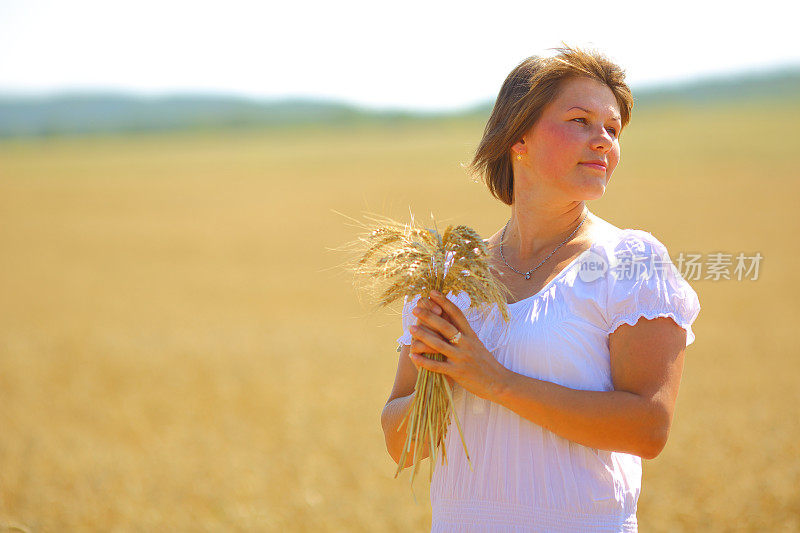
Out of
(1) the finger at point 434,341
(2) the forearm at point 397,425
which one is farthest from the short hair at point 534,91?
(2) the forearm at point 397,425

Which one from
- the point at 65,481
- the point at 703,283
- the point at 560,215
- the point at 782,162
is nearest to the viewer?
the point at 560,215

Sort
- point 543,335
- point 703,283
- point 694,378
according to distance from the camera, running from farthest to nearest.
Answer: point 703,283 < point 694,378 < point 543,335

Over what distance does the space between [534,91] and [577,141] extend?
21 cm

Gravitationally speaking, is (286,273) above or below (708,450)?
below

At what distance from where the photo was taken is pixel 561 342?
206 cm

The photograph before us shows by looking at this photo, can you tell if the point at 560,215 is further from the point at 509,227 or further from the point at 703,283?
the point at 703,283

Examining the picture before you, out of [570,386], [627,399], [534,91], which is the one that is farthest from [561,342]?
[534,91]

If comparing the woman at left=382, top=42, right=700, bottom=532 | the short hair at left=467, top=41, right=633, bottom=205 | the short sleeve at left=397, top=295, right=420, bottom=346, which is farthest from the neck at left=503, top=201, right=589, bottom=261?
the short sleeve at left=397, top=295, right=420, bottom=346

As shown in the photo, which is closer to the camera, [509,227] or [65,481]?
[509,227]

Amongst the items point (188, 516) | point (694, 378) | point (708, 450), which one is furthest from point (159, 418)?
point (694, 378)

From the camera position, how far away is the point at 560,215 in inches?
91.0

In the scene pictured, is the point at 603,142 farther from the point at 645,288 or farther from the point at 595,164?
the point at 645,288

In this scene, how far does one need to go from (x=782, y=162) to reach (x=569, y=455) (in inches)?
1446

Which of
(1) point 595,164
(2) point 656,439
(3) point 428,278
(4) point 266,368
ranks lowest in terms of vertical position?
(4) point 266,368
